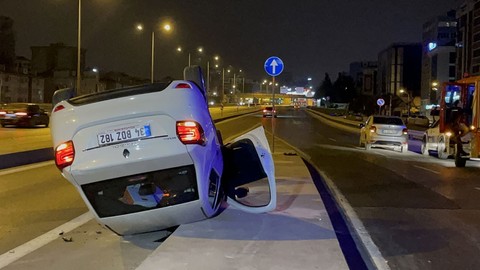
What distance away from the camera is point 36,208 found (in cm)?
967

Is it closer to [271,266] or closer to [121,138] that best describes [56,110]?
[121,138]

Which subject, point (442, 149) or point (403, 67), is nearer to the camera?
point (442, 149)

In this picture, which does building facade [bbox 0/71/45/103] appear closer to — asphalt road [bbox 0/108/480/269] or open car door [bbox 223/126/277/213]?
asphalt road [bbox 0/108/480/269]

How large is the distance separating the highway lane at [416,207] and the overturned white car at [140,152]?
251 cm

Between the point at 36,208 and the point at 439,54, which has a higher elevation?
the point at 439,54

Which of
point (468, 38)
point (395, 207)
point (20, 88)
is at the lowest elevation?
point (395, 207)

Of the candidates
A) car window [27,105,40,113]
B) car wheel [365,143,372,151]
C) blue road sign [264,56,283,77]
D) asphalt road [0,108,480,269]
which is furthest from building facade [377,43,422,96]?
asphalt road [0,108,480,269]

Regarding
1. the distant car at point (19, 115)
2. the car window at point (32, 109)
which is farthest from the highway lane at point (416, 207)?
the car window at point (32, 109)

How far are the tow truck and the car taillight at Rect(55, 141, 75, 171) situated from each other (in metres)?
13.8

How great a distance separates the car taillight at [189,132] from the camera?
568 centimetres

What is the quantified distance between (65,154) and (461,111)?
1490 cm

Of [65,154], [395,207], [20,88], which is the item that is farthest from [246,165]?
[20,88]

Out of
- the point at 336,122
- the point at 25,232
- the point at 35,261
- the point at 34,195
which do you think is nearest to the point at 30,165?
the point at 34,195

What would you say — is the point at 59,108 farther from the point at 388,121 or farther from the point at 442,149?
the point at 388,121
